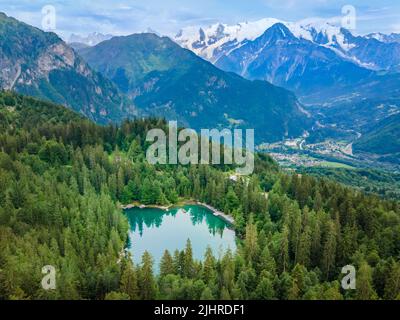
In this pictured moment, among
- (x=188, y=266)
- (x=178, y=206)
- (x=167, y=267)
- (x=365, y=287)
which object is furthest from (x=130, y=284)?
(x=178, y=206)

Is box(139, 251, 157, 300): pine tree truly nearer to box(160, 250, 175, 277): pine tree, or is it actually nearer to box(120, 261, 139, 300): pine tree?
box(120, 261, 139, 300): pine tree

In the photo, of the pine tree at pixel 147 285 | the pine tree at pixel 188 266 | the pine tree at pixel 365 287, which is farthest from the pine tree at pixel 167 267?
the pine tree at pixel 365 287

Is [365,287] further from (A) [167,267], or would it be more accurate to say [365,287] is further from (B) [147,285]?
(B) [147,285]

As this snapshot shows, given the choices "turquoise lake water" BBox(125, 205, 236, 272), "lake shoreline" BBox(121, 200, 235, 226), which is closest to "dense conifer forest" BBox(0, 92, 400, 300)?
"lake shoreline" BBox(121, 200, 235, 226)

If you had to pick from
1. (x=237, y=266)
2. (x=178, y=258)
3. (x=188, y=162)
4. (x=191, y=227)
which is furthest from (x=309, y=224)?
(x=188, y=162)

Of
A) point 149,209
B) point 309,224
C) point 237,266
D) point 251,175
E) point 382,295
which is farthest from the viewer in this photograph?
point 251,175
